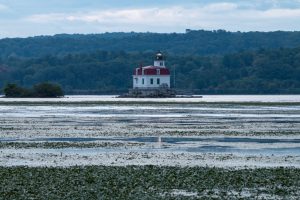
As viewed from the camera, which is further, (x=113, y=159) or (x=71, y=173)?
(x=113, y=159)

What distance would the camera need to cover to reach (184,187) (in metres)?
33.5

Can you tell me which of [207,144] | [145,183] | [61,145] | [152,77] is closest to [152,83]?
[152,77]

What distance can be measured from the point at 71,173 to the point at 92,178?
5.66 feet

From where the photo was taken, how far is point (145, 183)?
3441 centimetres

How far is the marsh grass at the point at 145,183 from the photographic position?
104ft

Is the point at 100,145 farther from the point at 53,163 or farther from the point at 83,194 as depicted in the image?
the point at 83,194

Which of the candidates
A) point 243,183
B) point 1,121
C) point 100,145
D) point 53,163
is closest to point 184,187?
point 243,183

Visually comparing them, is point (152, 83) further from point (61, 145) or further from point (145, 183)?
point (145, 183)

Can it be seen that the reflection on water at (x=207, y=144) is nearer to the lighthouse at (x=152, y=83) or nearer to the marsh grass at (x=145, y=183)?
the marsh grass at (x=145, y=183)

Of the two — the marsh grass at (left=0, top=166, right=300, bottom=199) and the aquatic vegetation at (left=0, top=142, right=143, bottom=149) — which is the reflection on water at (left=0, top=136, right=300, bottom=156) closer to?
the aquatic vegetation at (left=0, top=142, right=143, bottom=149)

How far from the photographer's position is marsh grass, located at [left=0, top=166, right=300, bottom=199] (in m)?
31.7

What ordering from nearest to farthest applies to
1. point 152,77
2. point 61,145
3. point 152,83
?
point 61,145, point 152,77, point 152,83

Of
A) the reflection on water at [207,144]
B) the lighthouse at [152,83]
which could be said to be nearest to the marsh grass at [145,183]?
the reflection on water at [207,144]

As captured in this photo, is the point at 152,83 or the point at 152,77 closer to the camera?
the point at 152,77
